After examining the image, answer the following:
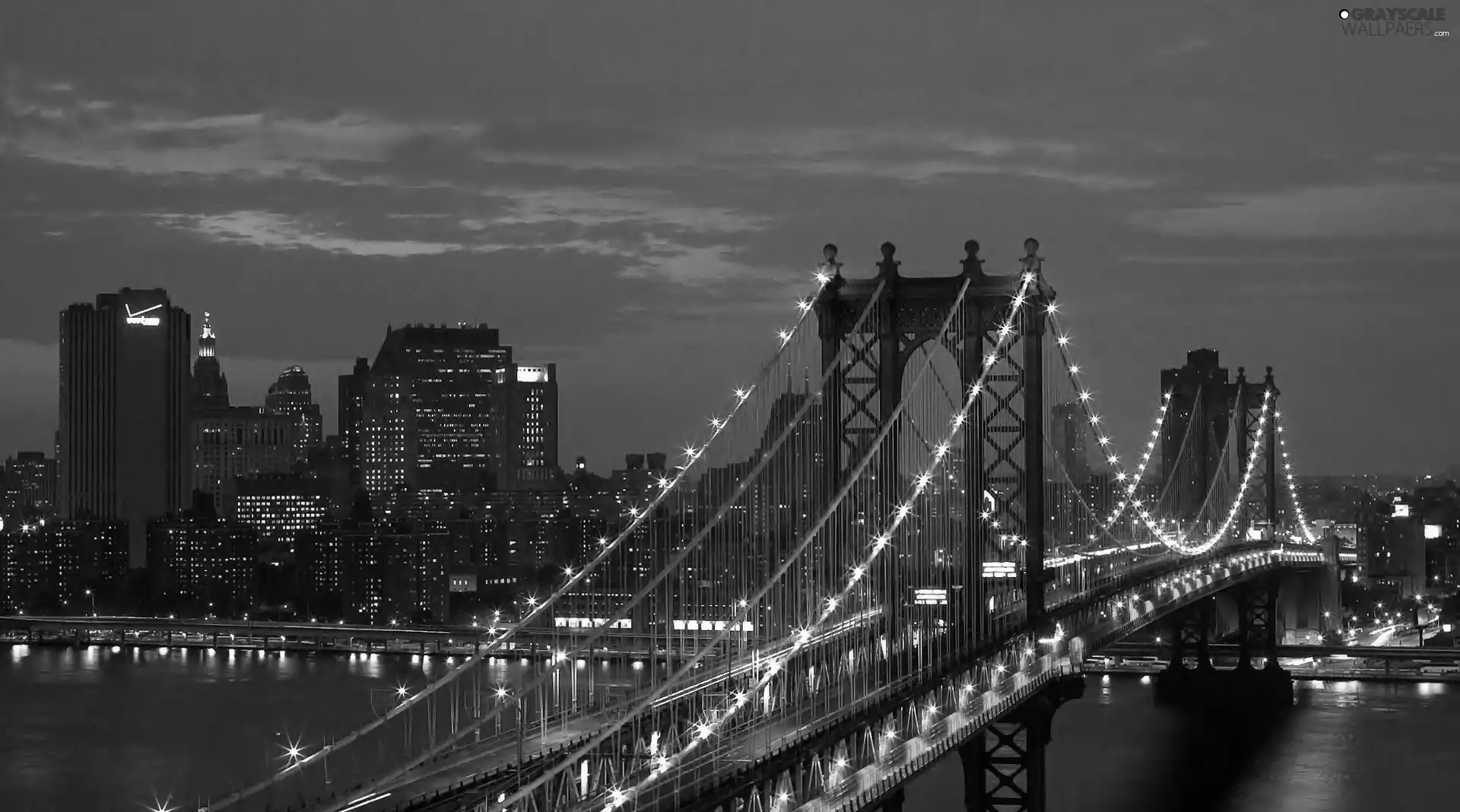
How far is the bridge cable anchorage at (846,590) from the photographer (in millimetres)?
21094

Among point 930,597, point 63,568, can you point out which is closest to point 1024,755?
point 930,597

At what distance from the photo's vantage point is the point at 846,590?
28094 millimetres

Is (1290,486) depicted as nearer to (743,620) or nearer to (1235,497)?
(1235,497)

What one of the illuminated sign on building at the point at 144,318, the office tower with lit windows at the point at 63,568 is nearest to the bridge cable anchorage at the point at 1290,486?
the office tower with lit windows at the point at 63,568

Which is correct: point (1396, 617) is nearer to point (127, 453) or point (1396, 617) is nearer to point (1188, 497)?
point (1188, 497)

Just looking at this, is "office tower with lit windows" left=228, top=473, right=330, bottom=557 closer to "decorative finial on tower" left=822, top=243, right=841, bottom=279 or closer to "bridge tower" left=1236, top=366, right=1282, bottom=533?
"bridge tower" left=1236, top=366, right=1282, bottom=533

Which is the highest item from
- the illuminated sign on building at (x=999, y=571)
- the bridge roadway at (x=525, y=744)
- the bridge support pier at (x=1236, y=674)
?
the illuminated sign on building at (x=999, y=571)

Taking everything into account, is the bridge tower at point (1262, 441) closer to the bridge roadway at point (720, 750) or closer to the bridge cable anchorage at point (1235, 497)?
the bridge cable anchorage at point (1235, 497)

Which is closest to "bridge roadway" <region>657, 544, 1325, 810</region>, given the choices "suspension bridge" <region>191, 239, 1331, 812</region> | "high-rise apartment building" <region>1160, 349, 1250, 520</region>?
"suspension bridge" <region>191, 239, 1331, 812</region>

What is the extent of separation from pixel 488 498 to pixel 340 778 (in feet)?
428

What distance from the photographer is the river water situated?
46.9m

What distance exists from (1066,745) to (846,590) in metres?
25.8

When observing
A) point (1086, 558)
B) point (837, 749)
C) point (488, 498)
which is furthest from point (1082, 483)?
point (488, 498)

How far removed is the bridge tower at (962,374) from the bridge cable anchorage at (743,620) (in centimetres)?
19
